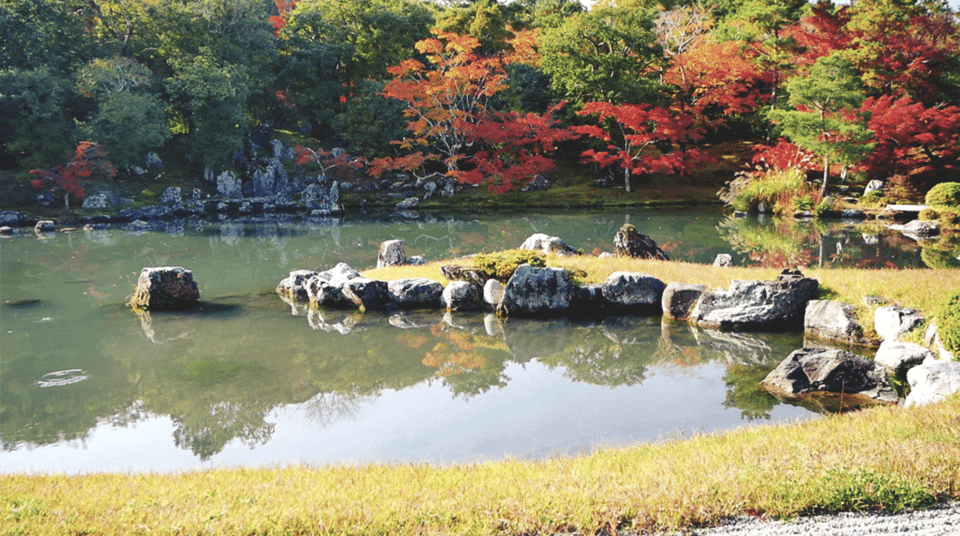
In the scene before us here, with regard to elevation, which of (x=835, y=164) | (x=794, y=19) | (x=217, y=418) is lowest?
(x=217, y=418)

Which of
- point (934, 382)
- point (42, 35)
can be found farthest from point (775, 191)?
point (42, 35)

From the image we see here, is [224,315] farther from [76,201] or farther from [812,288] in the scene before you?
[76,201]

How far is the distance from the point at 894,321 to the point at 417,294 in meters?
8.31

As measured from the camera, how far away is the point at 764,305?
35.6ft

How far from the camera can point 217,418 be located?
770cm

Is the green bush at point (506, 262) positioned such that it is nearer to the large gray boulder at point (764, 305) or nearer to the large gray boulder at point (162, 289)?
the large gray boulder at point (764, 305)

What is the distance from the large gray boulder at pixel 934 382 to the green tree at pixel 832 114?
2320 cm

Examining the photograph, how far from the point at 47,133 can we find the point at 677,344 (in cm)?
3311

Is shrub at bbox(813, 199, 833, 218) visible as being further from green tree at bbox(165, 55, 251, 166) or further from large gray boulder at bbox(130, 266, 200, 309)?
green tree at bbox(165, 55, 251, 166)

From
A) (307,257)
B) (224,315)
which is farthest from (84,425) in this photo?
(307,257)

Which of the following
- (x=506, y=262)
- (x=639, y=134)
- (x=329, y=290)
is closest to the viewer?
(x=506, y=262)

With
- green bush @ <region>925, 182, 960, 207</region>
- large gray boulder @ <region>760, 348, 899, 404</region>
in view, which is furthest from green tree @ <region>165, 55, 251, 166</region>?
green bush @ <region>925, 182, 960, 207</region>

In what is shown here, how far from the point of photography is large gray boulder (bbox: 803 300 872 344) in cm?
986

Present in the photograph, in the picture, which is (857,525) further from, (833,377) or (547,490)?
(833,377)
